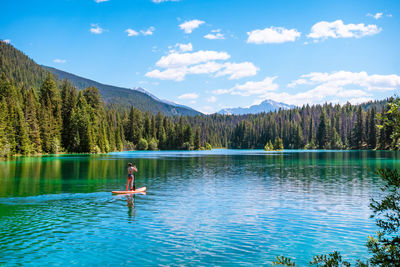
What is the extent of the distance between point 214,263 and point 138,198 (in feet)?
56.6

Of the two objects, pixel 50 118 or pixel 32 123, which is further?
pixel 50 118

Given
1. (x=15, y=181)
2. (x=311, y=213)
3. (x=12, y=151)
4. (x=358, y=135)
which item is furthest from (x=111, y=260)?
(x=358, y=135)

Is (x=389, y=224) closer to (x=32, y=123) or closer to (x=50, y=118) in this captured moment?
(x=32, y=123)

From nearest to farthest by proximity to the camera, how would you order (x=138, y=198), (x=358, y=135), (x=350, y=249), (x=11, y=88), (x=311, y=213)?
1. (x=350, y=249)
2. (x=311, y=213)
3. (x=138, y=198)
4. (x=11, y=88)
5. (x=358, y=135)

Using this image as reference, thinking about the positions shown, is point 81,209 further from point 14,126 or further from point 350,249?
point 14,126

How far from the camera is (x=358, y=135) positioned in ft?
644

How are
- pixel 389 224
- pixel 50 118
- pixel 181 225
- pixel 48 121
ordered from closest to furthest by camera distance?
pixel 389 224 < pixel 181 225 < pixel 48 121 < pixel 50 118

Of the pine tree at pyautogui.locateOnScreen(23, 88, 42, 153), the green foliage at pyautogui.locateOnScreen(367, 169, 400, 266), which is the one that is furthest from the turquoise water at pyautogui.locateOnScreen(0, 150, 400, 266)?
the pine tree at pyautogui.locateOnScreen(23, 88, 42, 153)

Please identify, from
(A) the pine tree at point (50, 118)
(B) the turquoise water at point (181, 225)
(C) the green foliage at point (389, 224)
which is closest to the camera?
(C) the green foliage at point (389, 224)

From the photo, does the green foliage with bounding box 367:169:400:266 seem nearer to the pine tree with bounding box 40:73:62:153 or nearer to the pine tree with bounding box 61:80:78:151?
the pine tree with bounding box 40:73:62:153

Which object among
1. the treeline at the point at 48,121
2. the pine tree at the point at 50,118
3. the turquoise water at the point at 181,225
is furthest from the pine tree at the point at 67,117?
the turquoise water at the point at 181,225

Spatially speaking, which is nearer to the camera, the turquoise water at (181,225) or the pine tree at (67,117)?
the turquoise water at (181,225)

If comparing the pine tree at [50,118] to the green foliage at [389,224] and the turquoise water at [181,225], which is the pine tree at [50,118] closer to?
the turquoise water at [181,225]

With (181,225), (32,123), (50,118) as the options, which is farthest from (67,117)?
(181,225)
